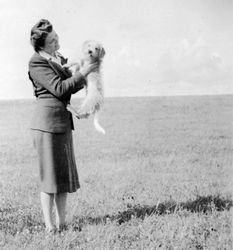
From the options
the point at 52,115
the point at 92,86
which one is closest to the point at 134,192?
the point at 92,86

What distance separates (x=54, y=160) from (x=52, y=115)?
491 millimetres

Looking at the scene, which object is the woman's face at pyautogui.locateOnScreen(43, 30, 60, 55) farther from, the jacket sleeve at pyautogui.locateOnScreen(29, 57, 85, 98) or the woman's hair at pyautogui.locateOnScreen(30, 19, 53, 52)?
the jacket sleeve at pyautogui.locateOnScreen(29, 57, 85, 98)

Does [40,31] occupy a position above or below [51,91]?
above

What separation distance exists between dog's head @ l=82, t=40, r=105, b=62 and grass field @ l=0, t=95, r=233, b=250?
1843 millimetres

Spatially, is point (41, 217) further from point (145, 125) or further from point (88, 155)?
point (145, 125)

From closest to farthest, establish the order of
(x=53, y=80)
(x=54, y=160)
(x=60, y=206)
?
(x=53, y=80)
(x=54, y=160)
(x=60, y=206)

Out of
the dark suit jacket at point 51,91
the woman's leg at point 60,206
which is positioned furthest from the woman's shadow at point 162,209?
the dark suit jacket at point 51,91

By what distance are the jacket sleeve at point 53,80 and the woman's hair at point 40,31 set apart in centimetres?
23

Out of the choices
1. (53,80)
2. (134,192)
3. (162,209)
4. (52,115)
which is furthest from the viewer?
(134,192)

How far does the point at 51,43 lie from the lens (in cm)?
442

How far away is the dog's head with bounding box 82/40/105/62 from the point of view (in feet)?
14.6

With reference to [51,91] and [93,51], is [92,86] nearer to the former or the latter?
[93,51]

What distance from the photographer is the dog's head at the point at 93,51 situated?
14.6ft

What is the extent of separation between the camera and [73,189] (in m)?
4.70
